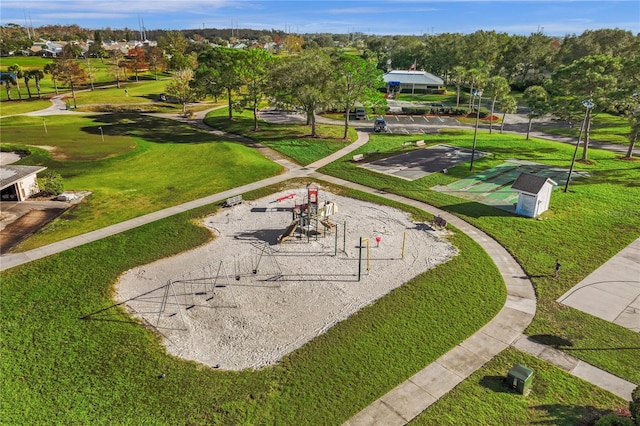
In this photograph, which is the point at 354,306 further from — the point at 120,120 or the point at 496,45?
the point at 496,45

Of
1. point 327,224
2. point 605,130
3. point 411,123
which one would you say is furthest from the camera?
point 411,123

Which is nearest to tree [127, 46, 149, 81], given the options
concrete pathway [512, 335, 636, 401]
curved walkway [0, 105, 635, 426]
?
curved walkway [0, 105, 635, 426]

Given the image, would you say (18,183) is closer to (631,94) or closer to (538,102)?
(538,102)

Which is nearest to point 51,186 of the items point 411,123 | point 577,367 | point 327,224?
point 327,224

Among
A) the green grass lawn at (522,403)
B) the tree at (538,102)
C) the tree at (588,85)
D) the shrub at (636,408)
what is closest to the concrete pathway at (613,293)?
the green grass lawn at (522,403)

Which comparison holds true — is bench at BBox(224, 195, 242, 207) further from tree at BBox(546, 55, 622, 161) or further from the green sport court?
tree at BBox(546, 55, 622, 161)

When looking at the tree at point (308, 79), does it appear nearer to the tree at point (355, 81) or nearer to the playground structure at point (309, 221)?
the tree at point (355, 81)
